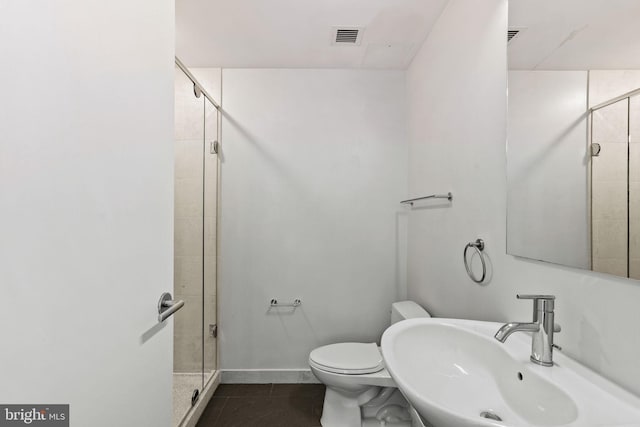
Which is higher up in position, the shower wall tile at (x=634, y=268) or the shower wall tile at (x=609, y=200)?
the shower wall tile at (x=609, y=200)

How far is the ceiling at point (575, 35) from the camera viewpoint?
2.41 feet

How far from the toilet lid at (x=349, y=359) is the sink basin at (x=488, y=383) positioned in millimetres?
757

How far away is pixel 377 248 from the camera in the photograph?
2.33 metres

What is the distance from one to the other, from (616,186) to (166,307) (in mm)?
1283

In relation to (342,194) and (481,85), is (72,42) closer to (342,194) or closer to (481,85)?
(481,85)

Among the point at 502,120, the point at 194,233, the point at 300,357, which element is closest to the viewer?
the point at 502,120

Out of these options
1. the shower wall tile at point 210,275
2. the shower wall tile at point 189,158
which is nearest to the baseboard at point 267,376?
the shower wall tile at point 210,275

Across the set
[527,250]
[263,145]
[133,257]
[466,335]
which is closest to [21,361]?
[133,257]

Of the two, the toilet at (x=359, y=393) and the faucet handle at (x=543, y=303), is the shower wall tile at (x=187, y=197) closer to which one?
the toilet at (x=359, y=393)

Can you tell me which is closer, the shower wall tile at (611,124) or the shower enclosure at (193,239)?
the shower wall tile at (611,124)

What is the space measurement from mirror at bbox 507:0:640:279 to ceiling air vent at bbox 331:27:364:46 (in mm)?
968

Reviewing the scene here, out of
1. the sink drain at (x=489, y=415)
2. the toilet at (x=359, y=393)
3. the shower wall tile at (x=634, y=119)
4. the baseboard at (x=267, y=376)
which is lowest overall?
the baseboard at (x=267, y=376)

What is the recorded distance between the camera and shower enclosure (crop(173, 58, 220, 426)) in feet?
6.04

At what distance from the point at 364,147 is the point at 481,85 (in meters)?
1.07
